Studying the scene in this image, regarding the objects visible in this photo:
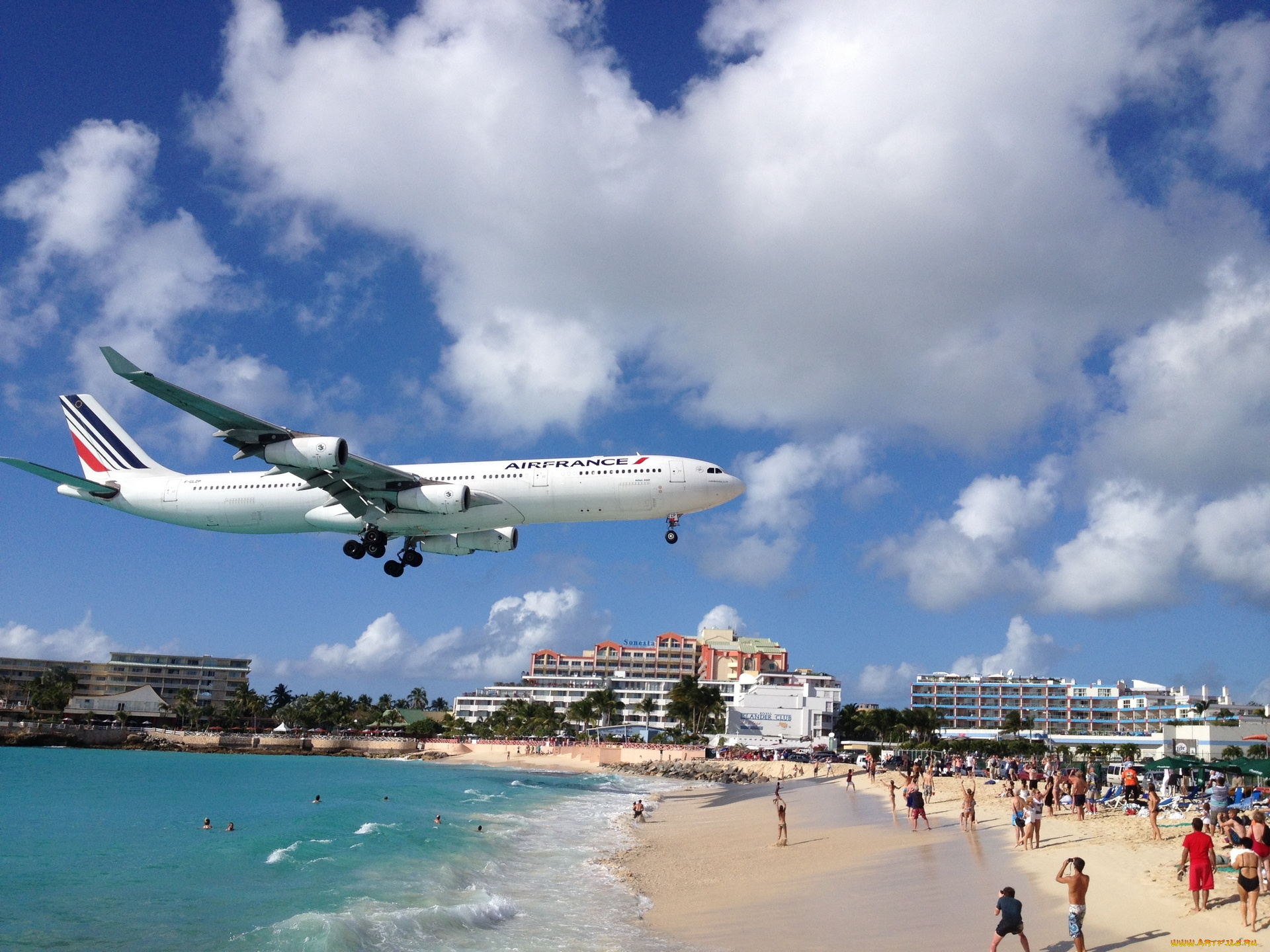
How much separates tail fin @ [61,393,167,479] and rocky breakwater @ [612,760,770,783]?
2256 inches

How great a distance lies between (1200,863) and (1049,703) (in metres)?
156

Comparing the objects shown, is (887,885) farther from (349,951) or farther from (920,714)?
(920,714)

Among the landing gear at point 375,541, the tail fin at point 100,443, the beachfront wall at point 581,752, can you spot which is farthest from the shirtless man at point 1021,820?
the beachfront wall at point 581,752

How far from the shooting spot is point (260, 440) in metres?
32.8

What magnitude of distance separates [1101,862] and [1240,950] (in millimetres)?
8259

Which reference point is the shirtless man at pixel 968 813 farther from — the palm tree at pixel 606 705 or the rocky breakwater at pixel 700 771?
the palm tree at pixel 606 705

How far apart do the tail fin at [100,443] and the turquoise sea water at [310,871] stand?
1666 cm

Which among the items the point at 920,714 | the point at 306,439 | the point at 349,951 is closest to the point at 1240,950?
the point at 349,951

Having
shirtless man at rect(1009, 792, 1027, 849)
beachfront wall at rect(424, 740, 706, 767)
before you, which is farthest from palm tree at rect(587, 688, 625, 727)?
shirtless man at rect(1009, 792, 1027, 849)

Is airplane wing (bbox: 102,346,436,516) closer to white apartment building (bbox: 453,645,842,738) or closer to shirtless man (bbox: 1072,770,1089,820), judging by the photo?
shirtless man (bbox: 1072,770,1089,820)

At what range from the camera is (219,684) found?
18150 cm

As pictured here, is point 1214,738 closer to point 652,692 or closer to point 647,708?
point 647,708

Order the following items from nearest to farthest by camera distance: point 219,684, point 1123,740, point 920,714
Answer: point 1123,740 < point 920,714 < point 219,684

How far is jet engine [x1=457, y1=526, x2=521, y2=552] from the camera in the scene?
39.0 metres
